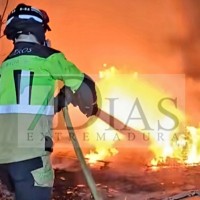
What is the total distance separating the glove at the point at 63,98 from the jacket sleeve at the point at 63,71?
0.11 meters

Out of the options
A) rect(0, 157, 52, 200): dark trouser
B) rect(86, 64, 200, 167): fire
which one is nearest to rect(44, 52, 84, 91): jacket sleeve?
rect(0, 157, 52, 200): dark trouser

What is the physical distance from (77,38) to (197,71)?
124cm

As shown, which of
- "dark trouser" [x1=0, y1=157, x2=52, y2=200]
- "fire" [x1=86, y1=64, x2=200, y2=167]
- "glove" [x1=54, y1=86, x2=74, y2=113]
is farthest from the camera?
"fire" [x1=86, y1=64, x2=200, y2=167]

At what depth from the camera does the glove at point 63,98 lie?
278 cm

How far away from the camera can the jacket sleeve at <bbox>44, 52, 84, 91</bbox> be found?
2615mm

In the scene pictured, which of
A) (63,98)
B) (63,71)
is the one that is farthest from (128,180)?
(63,71)

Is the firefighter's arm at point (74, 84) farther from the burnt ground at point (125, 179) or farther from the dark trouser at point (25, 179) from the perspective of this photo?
the burnt ground at point (125, 179)

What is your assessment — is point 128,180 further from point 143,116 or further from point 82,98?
point 82,98

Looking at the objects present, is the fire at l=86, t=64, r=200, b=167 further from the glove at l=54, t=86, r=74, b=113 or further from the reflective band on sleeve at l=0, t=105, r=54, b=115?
the reflective band on sleeve at l=0, t=105, r=54, b=115

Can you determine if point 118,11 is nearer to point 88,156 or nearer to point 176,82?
point 176,82

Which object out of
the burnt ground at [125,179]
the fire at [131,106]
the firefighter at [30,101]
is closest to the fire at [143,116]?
the fire at [131,106]

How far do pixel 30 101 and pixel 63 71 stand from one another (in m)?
0.23

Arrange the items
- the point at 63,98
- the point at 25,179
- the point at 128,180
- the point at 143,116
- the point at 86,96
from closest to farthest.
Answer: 1. the point at 25,179
2. the point at 86,96
3. the point at 63,98
4. the point at 128,180
5. the point at 143,116

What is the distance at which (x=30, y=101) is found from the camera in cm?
258
